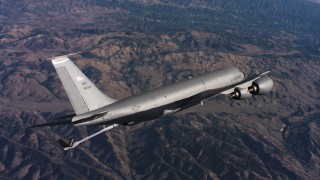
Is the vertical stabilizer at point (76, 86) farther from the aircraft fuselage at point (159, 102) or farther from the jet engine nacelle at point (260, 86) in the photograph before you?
the jet engine nacelle at point (260, 86)

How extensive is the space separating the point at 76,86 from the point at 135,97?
31.3 ft

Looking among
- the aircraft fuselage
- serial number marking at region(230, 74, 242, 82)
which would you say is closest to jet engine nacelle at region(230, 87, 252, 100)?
the aircraft fuselage

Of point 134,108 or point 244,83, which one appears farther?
point 244,83

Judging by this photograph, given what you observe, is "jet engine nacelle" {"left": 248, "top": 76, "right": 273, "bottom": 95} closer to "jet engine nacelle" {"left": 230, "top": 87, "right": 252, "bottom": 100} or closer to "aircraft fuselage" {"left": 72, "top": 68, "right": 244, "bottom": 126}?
"jet engine nacelle" {"left": 230, "top": 87, "right": 252, "bottom": 100}

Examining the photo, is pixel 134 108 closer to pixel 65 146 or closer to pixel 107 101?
pixel 107 101

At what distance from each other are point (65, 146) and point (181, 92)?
828 inches

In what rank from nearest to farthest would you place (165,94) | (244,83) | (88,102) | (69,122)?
1. (69,122)
2. (88,102)
3. (165,94)
4. (244,83)

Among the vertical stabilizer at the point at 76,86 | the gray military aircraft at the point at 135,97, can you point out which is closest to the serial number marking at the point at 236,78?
the gray military aircraft at the point at 135,97

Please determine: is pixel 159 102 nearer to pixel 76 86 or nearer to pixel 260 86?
pixel 76 86

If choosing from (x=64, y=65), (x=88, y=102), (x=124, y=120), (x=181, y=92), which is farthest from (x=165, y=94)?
(x=64, y=65)

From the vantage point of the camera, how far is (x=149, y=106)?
61.9m

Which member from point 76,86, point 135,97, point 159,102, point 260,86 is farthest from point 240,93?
point 76,86

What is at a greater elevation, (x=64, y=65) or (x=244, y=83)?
(x=64, y=65)

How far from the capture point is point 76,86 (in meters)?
57.3
